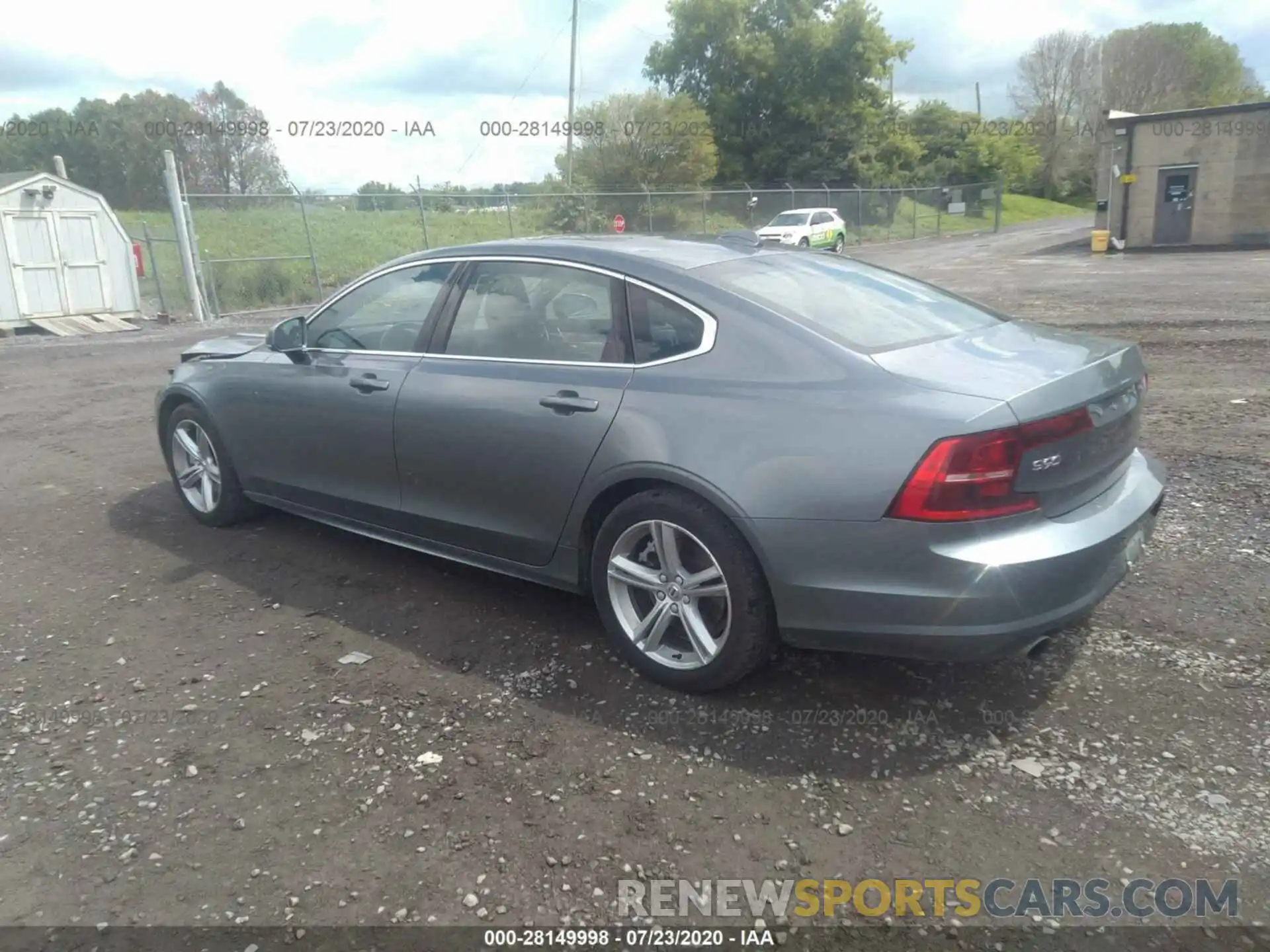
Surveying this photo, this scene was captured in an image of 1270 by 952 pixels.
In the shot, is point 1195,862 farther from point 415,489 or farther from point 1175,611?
point 415,489

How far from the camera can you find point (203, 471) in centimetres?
535

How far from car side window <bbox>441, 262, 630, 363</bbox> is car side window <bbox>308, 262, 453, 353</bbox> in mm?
244

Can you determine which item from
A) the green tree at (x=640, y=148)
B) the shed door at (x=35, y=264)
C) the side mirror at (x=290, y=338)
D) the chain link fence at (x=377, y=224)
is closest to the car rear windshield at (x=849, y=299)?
the side mirror at (x=290, y=338)

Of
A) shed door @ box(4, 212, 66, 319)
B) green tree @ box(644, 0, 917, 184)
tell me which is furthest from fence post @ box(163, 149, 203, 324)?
green tree @ box(644, 0, 917, 184)

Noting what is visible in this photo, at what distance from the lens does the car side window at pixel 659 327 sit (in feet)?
11.3

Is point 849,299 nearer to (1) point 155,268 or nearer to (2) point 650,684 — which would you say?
(2) point 650,684

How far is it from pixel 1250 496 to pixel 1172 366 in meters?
4.25

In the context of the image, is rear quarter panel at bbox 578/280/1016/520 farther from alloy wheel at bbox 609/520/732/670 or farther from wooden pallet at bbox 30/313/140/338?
wooden pallet at bbox 30/313/140/338

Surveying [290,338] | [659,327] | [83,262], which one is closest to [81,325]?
[83,262]

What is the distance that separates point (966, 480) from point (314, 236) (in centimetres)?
2676

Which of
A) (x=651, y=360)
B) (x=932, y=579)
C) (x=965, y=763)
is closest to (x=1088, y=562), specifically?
(x=932, y=579)

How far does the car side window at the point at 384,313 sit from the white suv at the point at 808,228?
998 inches

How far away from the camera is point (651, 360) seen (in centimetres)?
349
